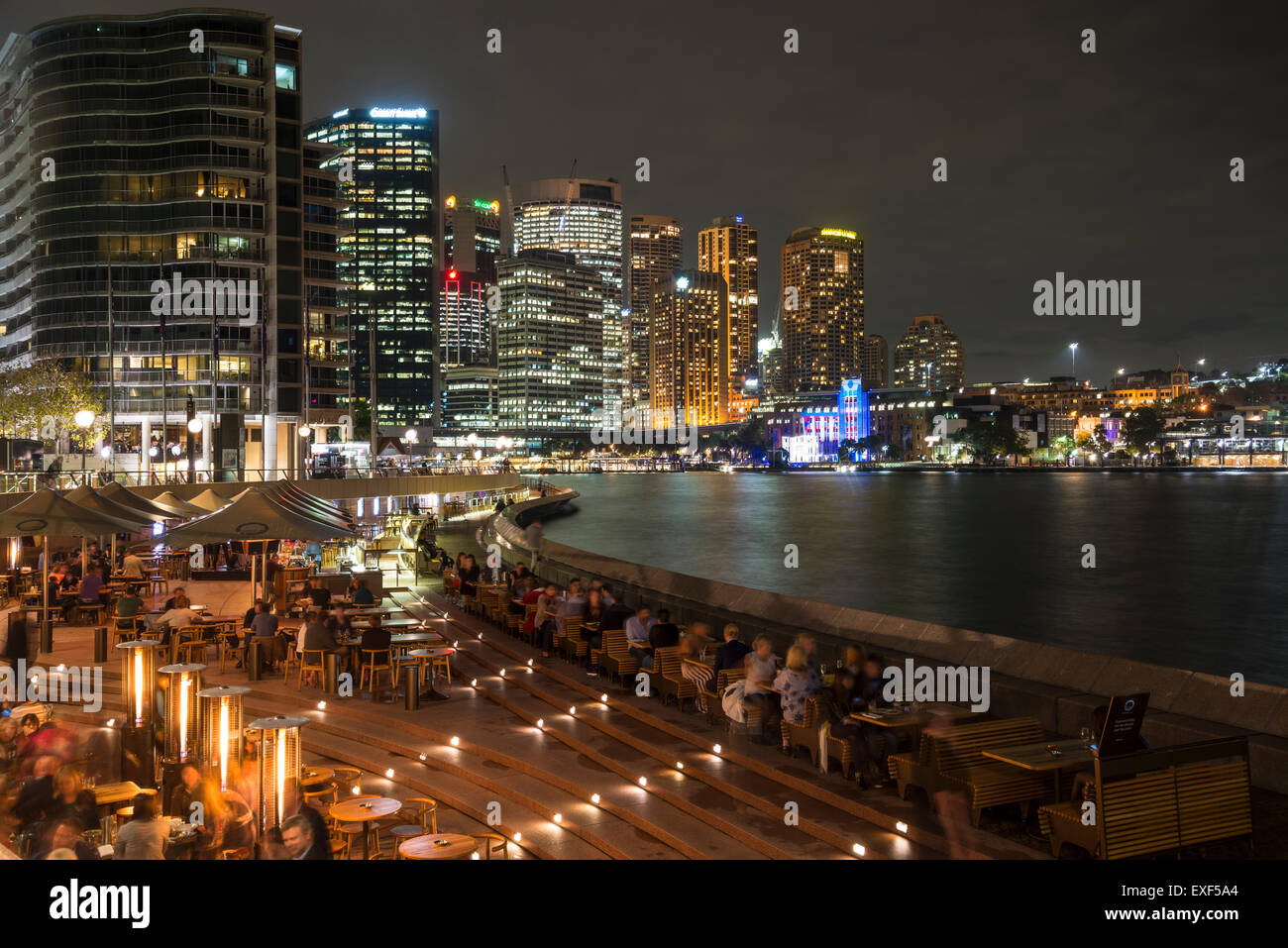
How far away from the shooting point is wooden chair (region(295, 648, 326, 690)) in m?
14.3

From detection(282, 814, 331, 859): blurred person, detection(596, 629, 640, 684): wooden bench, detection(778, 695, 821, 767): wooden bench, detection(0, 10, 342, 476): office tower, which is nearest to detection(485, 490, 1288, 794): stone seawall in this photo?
detection(596, 629, 640, 684): wooden bench

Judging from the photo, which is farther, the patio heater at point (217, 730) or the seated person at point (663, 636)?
the seated person at point (663, 636)

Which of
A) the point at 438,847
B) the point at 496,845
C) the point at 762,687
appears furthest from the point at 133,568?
the point at 438,847

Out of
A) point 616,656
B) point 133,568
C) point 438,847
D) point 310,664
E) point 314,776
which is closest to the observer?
point 438,847

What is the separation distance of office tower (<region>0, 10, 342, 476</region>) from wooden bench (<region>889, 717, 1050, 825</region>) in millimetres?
80213

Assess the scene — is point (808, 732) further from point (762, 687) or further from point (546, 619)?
point (546, 619)

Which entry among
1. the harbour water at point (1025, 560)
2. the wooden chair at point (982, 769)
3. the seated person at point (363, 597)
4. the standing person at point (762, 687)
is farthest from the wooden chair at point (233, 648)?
the harbour water at point (1025, 560)

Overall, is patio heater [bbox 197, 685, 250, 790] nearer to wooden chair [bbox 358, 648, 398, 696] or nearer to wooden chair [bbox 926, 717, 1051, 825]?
wooden chair [bbox 358, 648, 398, 696]

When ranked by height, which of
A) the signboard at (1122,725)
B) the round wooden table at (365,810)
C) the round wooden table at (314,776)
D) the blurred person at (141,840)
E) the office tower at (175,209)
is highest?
the office tower at (175,209)

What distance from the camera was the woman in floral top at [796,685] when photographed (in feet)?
34.4

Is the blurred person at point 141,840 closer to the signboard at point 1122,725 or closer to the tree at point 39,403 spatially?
the signboard at point 1122,725

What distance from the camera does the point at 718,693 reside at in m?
12.0

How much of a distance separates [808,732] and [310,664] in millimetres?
8132

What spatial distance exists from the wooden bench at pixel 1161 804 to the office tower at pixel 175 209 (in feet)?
269
